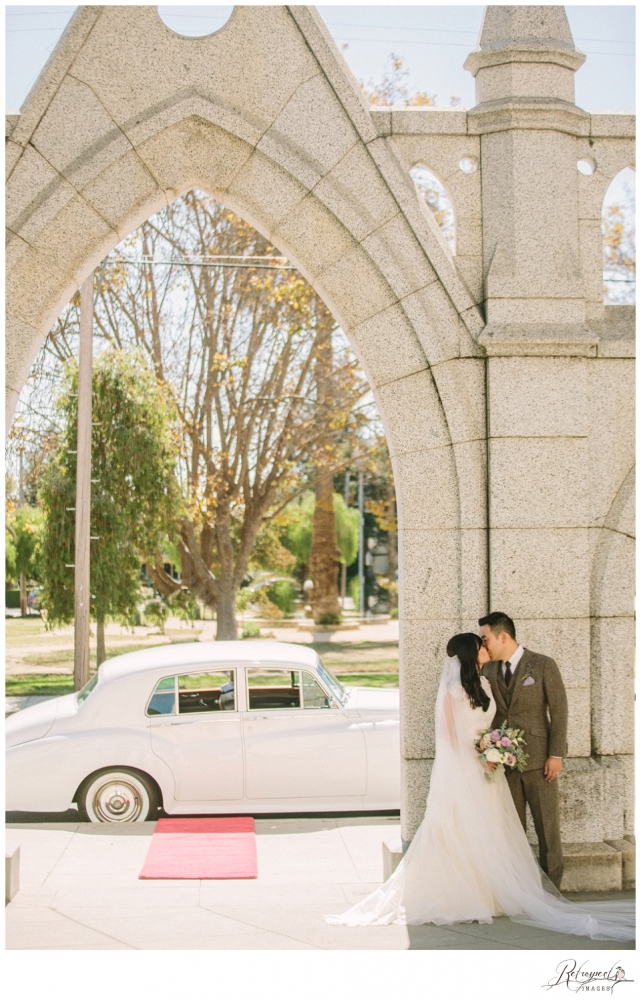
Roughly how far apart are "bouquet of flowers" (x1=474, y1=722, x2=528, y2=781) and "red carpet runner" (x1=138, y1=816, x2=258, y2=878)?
211 cm

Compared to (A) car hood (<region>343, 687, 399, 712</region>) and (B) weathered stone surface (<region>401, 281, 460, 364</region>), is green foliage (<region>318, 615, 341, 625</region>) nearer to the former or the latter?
(A) car hood (<region>343, 687, 399, 712</region>)

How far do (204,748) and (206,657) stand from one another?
828 mm

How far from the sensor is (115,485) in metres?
14.6

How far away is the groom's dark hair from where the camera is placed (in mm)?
5570

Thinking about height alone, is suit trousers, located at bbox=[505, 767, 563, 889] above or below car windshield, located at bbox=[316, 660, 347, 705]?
below

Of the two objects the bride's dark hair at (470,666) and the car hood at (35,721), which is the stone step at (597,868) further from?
the car hood at (35,721)

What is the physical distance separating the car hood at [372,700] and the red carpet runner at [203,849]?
4.37 feet

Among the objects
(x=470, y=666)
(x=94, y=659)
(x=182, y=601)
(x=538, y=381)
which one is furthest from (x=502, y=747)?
(x=94, y=659)

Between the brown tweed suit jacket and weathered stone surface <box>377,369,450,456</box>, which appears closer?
the brown tweed suit jacket

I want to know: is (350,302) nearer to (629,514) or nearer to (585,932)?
(629,514)

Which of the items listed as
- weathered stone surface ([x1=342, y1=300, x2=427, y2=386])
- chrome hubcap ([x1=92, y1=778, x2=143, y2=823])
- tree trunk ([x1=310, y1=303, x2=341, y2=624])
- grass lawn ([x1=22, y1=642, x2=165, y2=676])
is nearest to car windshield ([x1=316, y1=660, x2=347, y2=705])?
chrome hubcap ([x1=92, y1=778, x2=143, y2=823])

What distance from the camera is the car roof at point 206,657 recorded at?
834cm

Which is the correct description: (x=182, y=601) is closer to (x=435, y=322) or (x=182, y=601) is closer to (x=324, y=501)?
(x=324, y=501)

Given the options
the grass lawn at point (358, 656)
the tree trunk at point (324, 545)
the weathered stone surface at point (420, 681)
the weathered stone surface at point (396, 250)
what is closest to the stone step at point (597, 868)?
the weathered stone surface at point (420, 681)
